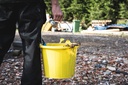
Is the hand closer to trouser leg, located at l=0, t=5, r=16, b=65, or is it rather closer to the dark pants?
the dark pants

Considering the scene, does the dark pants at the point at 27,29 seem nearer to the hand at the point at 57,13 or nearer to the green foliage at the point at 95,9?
the hand at the point at 57,13

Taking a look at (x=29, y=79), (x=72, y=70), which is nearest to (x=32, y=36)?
(x=29, y=79)

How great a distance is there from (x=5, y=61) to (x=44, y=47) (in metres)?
2.82

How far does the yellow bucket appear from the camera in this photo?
105 inches

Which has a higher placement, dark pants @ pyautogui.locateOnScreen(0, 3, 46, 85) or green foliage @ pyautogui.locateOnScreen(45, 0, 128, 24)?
dark pants @ pyautogui.locateOnScreen(0, 3, 46, 85)

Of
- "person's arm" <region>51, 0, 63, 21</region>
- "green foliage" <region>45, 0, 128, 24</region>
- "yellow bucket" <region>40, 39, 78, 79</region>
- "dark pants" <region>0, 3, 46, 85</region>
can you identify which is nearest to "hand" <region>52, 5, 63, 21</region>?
"person's arm" <region>51, 0, 63, 21</region>

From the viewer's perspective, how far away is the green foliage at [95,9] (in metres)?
24.0

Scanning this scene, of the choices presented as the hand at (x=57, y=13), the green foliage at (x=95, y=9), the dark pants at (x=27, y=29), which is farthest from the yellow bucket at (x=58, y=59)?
the green foliage at (x=95, y=9)

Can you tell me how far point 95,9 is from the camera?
24.1 metres

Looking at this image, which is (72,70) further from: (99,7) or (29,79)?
(99,7)

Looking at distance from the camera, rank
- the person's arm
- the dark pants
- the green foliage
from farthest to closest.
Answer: the green foliage → the person's arm → the dark pants

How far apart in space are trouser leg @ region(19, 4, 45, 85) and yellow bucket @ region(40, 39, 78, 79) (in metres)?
0.11

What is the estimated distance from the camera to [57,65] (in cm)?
272

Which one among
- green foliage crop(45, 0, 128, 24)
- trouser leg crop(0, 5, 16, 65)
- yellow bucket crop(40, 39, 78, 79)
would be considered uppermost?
trouser leg crop(0, 5, 16, 65)
